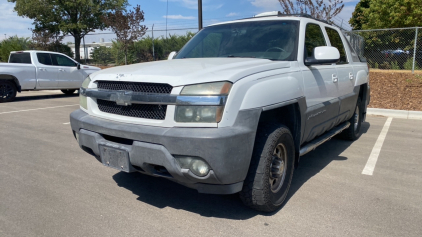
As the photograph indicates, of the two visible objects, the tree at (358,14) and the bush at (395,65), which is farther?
the tree at (358,14)

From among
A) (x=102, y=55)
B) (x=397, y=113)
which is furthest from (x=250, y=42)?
(x=102, y=55)

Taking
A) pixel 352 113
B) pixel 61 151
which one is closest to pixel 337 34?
pixel 352 113

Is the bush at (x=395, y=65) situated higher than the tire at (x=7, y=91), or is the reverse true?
the bush at (x=395, y=65)

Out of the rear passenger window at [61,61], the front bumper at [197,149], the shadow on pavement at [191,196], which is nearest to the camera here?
the front bumper at [197,149]

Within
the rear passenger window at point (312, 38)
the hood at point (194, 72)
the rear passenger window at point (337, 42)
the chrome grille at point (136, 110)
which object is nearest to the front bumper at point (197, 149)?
the chrome grille at point (136, 110)

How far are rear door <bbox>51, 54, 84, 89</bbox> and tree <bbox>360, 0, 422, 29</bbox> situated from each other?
670 inches

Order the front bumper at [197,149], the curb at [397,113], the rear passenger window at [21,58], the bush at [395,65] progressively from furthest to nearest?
the bush at [395,65] → the rear passenger window at [21,58] → the curb at [397,113] → the front bumper at [197,149]

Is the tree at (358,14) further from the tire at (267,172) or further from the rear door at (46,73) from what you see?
the tire at (267,172)

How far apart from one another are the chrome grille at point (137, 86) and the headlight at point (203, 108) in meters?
0.20

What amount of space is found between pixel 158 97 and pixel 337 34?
3531 millimetres

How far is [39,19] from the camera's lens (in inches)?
1139

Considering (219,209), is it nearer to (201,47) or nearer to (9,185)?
(201,47)

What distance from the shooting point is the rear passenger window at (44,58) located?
12.6 metres

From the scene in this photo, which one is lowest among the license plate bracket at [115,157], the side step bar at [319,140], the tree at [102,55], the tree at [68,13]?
the side step bar at [319,140]
